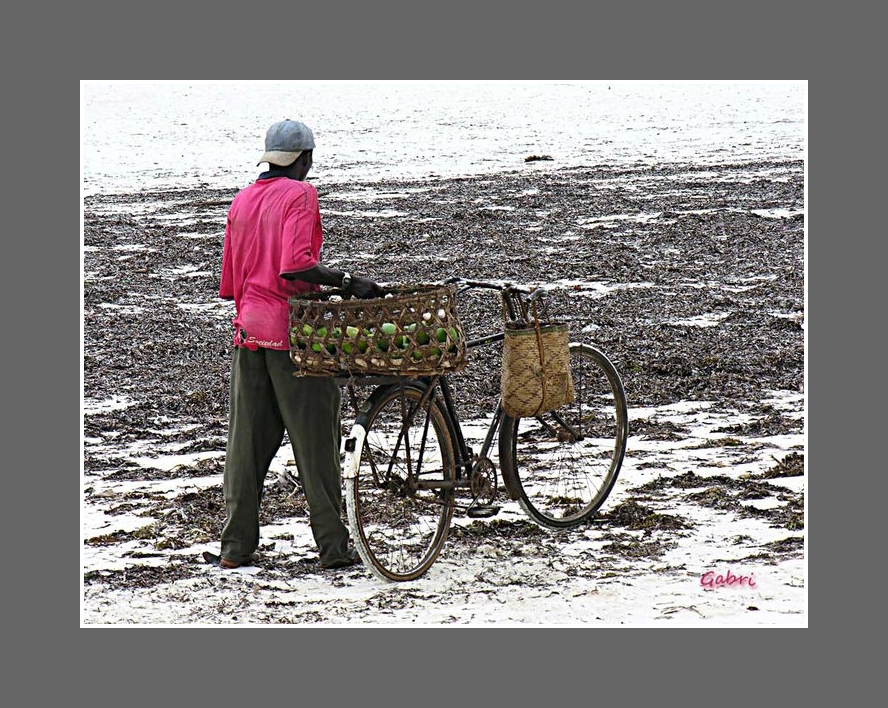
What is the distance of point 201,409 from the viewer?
28.9 feet

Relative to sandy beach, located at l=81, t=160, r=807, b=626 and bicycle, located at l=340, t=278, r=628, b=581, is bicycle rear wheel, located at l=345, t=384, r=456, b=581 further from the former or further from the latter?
sandy beach, located at l=81, t=160, r=807, b=626

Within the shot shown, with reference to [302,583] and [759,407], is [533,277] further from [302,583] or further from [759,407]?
[302,583]

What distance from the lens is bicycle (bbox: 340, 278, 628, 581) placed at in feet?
18.3

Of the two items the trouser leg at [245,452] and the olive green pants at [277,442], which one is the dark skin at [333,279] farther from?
the trouser leg at [245,452]

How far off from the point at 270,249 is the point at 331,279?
315 millimetres

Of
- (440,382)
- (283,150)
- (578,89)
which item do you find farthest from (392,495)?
(578,89)

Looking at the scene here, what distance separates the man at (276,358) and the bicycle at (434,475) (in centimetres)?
20

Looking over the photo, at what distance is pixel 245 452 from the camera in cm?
581

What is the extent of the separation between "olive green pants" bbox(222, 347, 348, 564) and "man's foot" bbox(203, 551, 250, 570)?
0.03m

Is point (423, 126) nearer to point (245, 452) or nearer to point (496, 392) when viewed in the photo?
point (496, 392)

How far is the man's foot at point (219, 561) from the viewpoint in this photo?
5.80 m
